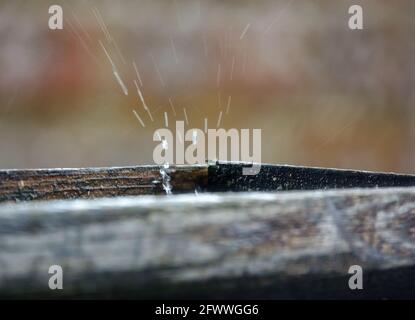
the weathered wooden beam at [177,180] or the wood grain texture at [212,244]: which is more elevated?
the weathered wooden beam at [177,180]

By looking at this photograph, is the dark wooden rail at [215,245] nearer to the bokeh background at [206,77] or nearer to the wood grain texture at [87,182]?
the wood grain texture at [87,182]

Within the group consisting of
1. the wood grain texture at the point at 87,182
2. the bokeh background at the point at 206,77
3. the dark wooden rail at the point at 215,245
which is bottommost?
the dark wooden rail at the point at 215,245

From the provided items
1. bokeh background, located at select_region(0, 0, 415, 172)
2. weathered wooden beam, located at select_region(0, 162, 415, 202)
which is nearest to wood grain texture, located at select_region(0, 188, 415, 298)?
weathered wooden beam, located at select_region(0, 162, 415, 202)

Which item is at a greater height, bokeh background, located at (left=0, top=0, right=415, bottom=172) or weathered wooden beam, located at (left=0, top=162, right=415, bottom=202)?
bokeh background, located at (left=0, top=0, right=415, bottom=172)

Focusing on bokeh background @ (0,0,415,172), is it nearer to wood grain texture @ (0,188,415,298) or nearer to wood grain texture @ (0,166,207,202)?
wood grain texture @ (0,166,207,202)

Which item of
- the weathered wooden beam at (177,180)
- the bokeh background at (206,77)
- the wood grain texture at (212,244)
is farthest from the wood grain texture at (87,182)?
the bokeh background at (206,77)
